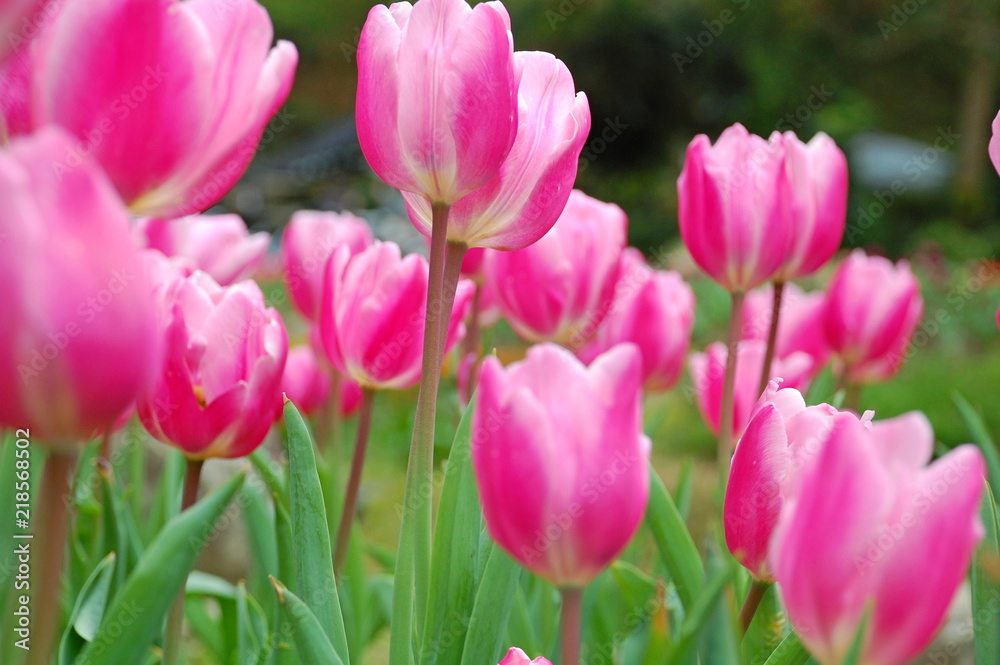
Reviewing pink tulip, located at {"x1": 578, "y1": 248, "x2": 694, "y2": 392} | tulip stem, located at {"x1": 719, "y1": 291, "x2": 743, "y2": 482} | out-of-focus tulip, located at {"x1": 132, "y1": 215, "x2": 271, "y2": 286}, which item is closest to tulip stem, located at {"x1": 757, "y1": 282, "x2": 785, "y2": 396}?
tulip stem, located at {"x1": 719, "y1": 291, "x2": 743, "y2": 482}

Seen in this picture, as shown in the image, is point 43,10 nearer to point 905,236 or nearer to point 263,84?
point 263,84

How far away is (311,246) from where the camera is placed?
1.49m

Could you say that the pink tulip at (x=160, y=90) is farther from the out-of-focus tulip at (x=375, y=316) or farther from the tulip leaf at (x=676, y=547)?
the tulip leaf at (x=676, y=547)

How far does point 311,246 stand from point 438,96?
2.76ft

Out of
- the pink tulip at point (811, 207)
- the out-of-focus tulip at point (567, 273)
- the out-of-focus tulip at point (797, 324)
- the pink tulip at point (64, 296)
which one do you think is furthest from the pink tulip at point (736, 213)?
the pink tulip at point (64, 296)

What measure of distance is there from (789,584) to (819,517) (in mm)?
38

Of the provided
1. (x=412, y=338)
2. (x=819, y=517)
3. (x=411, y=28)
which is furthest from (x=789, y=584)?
(x=412, y=338)

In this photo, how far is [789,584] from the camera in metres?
0.48

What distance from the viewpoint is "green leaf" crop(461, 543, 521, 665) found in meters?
0.76

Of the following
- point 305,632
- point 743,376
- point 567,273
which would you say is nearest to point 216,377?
point 305,632

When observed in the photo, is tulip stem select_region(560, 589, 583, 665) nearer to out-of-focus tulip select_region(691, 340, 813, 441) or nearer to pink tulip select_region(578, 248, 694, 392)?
out-of-focus tulip select_region(691, 340, 813, 441)

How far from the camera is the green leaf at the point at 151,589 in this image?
65cm

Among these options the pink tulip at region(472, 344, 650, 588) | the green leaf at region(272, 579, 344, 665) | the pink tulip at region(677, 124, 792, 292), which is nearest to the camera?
the pink tulip at region(472, 344, 650, 588)

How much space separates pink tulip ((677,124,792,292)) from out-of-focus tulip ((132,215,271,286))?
643 mm
